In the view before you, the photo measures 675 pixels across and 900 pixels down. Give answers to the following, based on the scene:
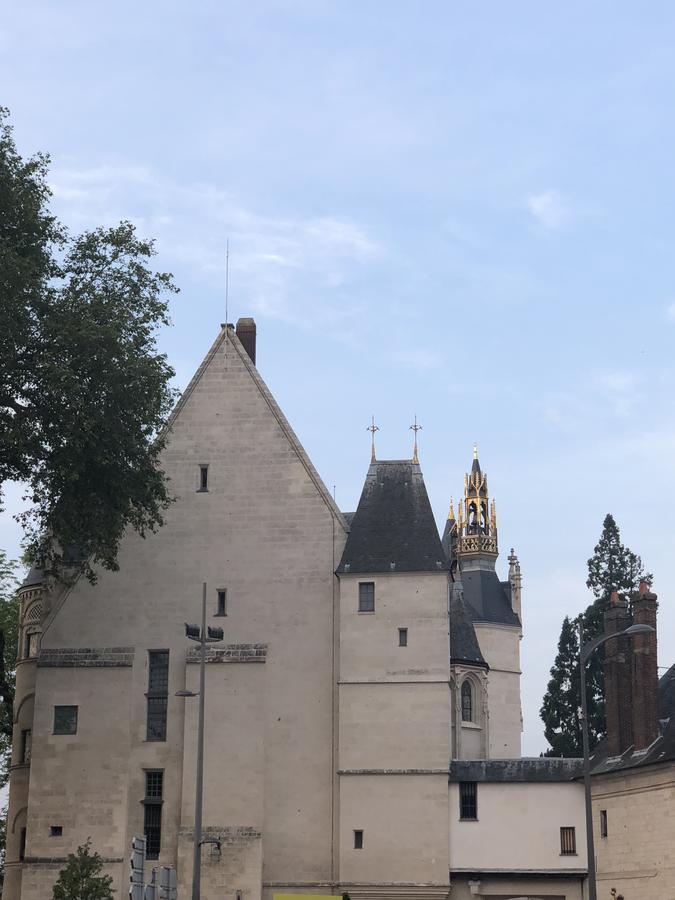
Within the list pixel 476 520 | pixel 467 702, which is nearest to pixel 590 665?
pixel 467 702

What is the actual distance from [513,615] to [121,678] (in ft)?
151

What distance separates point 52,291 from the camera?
43.2m

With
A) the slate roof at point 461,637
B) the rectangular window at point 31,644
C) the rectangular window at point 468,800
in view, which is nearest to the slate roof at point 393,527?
the rectangular window at point 468,800

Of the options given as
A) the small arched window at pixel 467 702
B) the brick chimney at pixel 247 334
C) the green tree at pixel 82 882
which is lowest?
the green tree at pixel 82 882

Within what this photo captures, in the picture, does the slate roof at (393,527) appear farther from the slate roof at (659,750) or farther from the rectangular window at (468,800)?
the slate roof at (659,750)

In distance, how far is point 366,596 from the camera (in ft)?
159

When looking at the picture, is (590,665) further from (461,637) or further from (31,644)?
(31,644)

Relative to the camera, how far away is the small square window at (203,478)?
166 ft

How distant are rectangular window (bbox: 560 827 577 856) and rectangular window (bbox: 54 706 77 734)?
16697mm

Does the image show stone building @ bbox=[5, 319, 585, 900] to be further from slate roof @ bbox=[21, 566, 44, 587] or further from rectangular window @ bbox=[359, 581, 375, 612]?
slate roof @ bbox=[21, 566, 44, 587]

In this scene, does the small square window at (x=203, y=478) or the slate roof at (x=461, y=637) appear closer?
the small square window at (x=203, y=478)

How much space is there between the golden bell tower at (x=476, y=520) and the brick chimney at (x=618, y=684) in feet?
161

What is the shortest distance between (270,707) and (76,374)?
13540mm

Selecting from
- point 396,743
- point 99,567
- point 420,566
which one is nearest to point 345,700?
point 396,743
